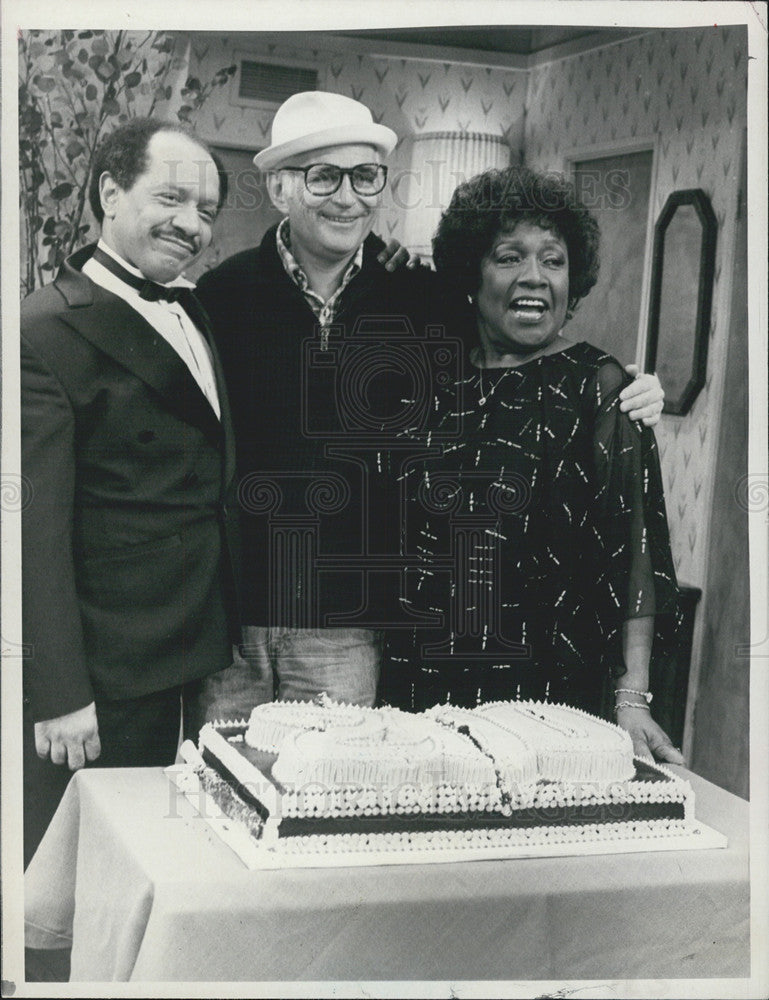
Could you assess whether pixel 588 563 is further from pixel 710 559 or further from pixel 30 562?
pixel 30 562

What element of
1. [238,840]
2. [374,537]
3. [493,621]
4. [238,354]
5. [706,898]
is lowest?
[706,898]

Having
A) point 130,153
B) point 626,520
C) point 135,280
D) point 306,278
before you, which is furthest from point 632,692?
point 130,153

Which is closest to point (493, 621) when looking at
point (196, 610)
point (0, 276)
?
point (196, 610)

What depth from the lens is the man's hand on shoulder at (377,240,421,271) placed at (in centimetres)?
139

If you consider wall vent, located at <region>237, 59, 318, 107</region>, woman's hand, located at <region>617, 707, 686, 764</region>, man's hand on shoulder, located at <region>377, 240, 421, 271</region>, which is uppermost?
wall vent, located at <region>237, 59, 318, 107</region>

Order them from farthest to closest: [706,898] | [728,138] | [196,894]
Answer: [728,138]
[706,898]
[196,894]

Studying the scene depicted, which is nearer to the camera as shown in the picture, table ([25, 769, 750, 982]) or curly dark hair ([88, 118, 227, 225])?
table ([25, 769, 750, 982])

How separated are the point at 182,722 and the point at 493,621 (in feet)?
1.46

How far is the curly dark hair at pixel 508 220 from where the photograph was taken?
1383mm

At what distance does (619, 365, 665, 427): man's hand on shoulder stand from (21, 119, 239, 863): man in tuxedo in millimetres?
539

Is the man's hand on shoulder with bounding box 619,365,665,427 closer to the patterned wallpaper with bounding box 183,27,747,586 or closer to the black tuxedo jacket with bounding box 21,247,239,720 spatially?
the patterned wallpaper with bounding box 183,27,747,586

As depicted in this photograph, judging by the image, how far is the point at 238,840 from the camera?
1152mm

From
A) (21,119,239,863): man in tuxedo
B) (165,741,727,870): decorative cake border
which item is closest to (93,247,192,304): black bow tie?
(21,119,239,863): man in tuxedo

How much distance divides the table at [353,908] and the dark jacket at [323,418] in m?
0.32
